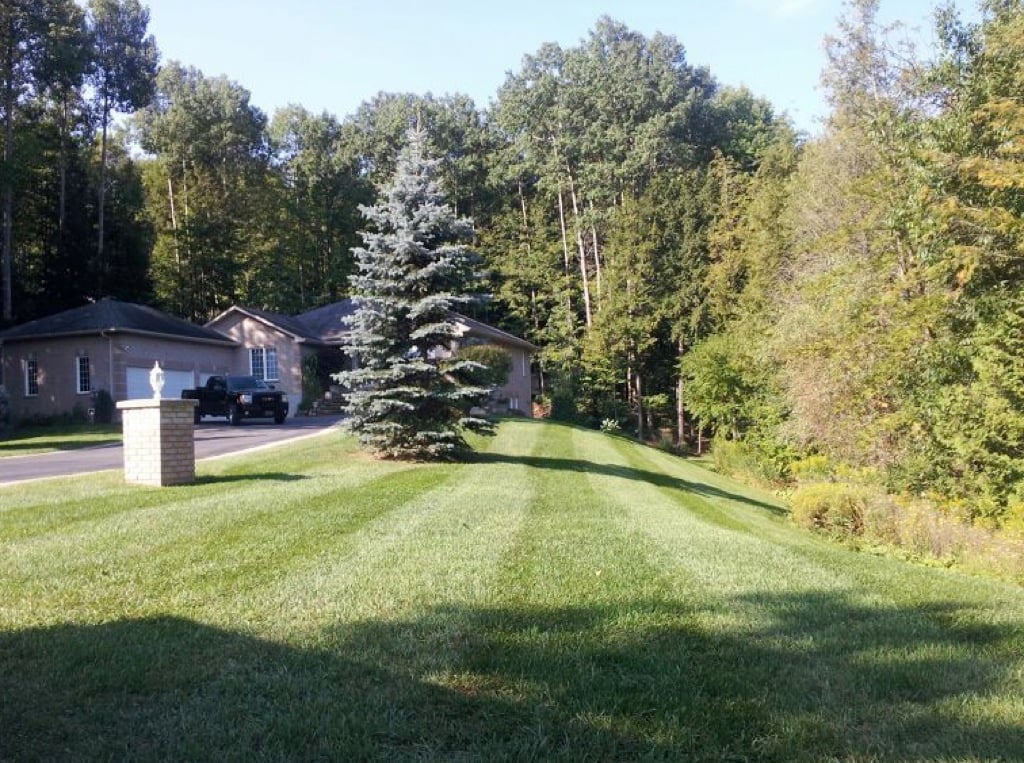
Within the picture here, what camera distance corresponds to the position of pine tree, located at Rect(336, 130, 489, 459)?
14.0 metres

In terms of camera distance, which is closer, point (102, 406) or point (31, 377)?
point (102, 406)

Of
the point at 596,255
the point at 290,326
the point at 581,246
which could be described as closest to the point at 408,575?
the point at 290,326

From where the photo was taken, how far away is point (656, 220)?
37438 mm

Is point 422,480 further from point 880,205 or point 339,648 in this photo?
point 880,205

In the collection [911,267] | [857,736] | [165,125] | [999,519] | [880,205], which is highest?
[165,125]

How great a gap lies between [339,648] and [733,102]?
161 feet

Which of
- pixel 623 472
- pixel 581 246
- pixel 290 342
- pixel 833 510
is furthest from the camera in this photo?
pixel 581 246

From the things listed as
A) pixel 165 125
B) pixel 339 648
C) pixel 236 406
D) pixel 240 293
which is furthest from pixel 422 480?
pixel 165 125

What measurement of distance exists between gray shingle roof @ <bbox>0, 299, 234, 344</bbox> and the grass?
12.0ft

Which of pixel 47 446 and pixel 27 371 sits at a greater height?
pixel 27 371

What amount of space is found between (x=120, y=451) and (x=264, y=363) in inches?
653

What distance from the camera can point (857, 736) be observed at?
10.7 feet

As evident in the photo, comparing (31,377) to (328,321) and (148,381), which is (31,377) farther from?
(328,321)

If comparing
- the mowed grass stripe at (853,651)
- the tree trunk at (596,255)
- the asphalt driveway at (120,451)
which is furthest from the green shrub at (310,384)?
the mowed grass stripe at (853,651)
